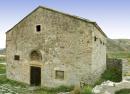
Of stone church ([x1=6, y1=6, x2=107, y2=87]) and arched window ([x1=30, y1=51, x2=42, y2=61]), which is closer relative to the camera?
stone church ([x1=6, y1=6, x2=107, y2=87])

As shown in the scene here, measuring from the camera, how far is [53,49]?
24.7 meters

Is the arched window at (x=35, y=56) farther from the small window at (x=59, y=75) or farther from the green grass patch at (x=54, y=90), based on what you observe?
the green grass patch at (x=54, y=90)

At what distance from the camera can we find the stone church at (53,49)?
903 inches

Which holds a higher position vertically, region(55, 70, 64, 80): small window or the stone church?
the stone church

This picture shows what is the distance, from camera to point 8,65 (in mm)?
28641

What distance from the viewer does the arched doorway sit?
1021 inches

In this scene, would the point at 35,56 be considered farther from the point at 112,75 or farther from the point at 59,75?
the point at 112,75

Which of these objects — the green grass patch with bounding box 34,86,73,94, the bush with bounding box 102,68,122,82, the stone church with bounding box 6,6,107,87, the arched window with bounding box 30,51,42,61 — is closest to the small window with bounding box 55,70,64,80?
the stone church with bounding box 6,6,107,87

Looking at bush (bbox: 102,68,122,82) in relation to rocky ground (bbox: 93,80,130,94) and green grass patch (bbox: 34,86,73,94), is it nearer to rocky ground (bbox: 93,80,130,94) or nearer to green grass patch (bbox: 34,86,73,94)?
green grass patch (bbox: 34,86,73,94)

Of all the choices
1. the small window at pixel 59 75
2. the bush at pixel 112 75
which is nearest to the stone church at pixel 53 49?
the small window at pixel 59 75

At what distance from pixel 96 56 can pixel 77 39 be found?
2853 millimetres

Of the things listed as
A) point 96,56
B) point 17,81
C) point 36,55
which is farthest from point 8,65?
point 96,56

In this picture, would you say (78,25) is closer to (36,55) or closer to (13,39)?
(36,55)

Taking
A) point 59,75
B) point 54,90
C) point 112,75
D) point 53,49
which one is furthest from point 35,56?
point 112,75
